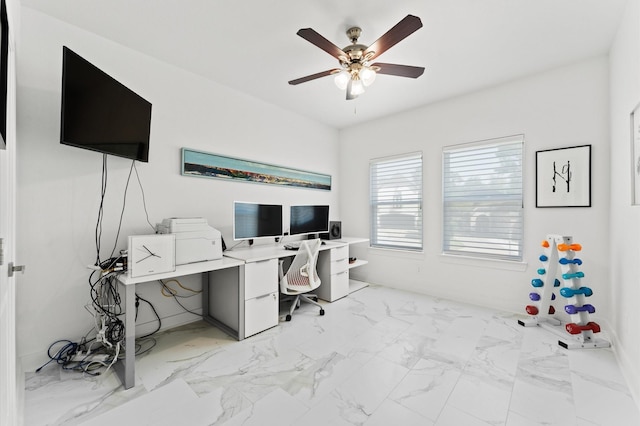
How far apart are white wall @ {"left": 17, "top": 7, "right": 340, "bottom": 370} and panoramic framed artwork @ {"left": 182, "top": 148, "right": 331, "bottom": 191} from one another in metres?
0.08

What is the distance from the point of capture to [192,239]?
2332 millimetres

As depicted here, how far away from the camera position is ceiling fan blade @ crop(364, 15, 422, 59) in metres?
1.68

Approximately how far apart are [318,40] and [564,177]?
2793mm

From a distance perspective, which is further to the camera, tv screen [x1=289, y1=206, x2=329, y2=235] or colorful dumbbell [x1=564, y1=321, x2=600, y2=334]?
tv screen [x1=289, y1=206, x2=329, y2=235]

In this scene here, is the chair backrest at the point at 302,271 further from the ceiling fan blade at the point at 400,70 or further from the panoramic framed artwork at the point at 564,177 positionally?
the panoramic framed artwork at the point at 564,177

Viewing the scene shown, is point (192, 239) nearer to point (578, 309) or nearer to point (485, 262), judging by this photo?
point (485, 262)

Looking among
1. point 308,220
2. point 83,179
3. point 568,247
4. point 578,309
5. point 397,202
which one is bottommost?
point 578,309

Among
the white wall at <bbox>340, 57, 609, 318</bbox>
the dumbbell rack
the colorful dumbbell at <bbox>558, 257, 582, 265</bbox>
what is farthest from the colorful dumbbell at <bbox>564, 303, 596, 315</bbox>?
the white wall at <bbox>340, 57, 609, 318</bbox>

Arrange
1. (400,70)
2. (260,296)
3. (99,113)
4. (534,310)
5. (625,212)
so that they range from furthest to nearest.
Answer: (534,310) < (260,296) < (400,70) < (625,212) < (99,113)

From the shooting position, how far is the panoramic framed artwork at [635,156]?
181 centimetres

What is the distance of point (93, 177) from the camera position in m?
2.28

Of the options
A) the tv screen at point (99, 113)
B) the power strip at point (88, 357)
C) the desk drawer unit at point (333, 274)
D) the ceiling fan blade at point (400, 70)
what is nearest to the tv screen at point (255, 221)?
the desk drawer unit at point (333, 274)

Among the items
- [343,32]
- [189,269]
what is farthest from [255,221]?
[343,32]

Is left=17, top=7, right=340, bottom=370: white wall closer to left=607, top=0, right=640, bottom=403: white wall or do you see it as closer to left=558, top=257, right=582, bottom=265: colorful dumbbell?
left=558, top=257, right=582, bottom=265: colorful dumbbell
